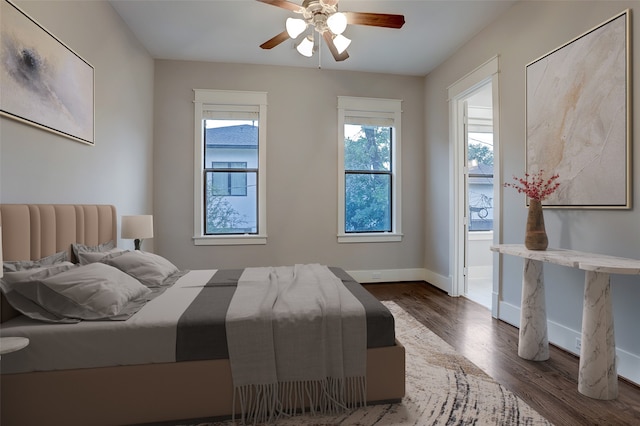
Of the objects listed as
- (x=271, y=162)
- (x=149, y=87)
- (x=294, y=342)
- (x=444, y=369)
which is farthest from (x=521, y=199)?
(x=149, y=87)

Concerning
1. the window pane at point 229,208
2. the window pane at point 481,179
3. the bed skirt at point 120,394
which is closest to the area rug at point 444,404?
the bed skirt at point 120,394

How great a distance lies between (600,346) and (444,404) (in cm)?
101

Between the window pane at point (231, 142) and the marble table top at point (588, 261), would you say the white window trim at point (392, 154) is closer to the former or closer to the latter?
the window pane at point (231, 142)

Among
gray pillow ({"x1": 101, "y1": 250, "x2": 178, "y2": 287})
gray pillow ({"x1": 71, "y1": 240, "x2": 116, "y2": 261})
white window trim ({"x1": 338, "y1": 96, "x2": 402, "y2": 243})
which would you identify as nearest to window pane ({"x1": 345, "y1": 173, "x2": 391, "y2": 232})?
white window trim ({"x1": 338, "y1": 96, "x2": 402, "y2": 243})

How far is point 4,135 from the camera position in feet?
6.41

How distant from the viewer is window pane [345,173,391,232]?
4936mm

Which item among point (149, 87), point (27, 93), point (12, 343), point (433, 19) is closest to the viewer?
point (12, 343)

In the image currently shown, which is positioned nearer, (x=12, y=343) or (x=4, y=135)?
(x=12, y=343)

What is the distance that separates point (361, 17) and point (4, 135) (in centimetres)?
245

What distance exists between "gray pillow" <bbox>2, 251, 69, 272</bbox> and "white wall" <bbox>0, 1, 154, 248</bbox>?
373 millimetres

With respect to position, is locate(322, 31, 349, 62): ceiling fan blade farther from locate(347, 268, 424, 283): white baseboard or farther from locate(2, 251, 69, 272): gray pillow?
locate(347, 268, 424, 283): white baseboard

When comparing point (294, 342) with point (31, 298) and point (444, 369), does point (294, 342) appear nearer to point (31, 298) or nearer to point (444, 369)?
point (444, 369)

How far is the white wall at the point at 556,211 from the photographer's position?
222 cm

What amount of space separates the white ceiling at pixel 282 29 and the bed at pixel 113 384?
2508mm
